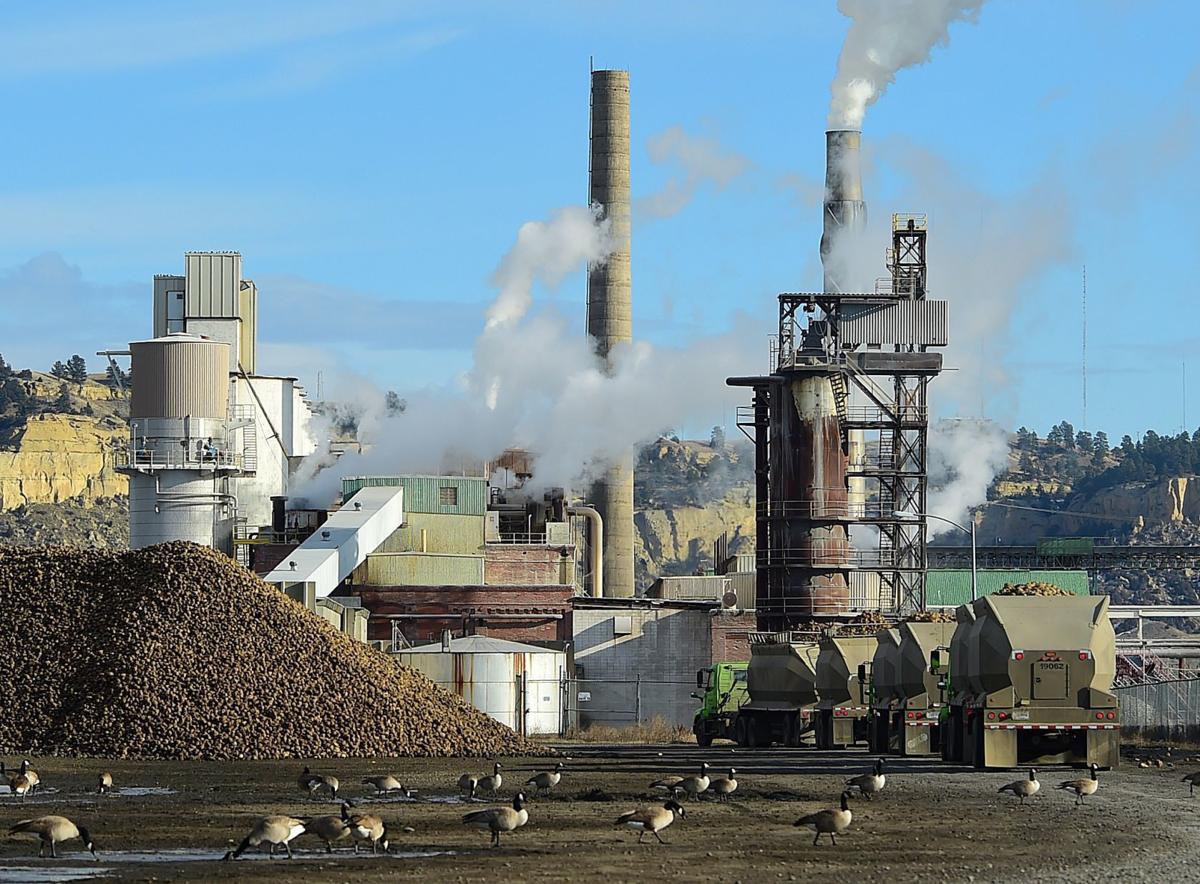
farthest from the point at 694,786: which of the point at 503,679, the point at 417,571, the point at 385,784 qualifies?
the point at 417,571

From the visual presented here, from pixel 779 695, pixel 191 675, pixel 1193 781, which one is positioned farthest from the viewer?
pixel 779 695

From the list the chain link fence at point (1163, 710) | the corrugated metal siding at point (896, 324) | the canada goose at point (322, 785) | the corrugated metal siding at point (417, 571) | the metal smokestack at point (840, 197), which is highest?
the metal smokestack at point (840, 197)

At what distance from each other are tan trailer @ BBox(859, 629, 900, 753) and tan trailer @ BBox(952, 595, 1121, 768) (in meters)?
9.26

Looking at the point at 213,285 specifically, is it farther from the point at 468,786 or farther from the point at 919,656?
the point at 468,786

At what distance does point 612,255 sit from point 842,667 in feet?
159

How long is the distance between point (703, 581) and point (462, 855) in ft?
251

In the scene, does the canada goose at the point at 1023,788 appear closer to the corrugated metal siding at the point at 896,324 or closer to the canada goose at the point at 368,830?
the canada goose at the point at 368,830

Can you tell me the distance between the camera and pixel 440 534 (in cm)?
8400

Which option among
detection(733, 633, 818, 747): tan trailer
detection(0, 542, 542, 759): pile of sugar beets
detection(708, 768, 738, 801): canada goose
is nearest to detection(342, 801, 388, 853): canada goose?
detection(708, 768, 738, 801): canada goose

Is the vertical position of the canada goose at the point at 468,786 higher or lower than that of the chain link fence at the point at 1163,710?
higher

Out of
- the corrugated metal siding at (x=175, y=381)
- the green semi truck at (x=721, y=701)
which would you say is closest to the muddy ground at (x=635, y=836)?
the green semi truck at (x=721, y=701)

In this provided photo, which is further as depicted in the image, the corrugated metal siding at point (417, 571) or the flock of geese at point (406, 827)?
the corrugated metal siding at point (417, 571)

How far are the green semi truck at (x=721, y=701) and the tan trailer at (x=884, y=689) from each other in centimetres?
867

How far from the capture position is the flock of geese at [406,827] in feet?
75.5
